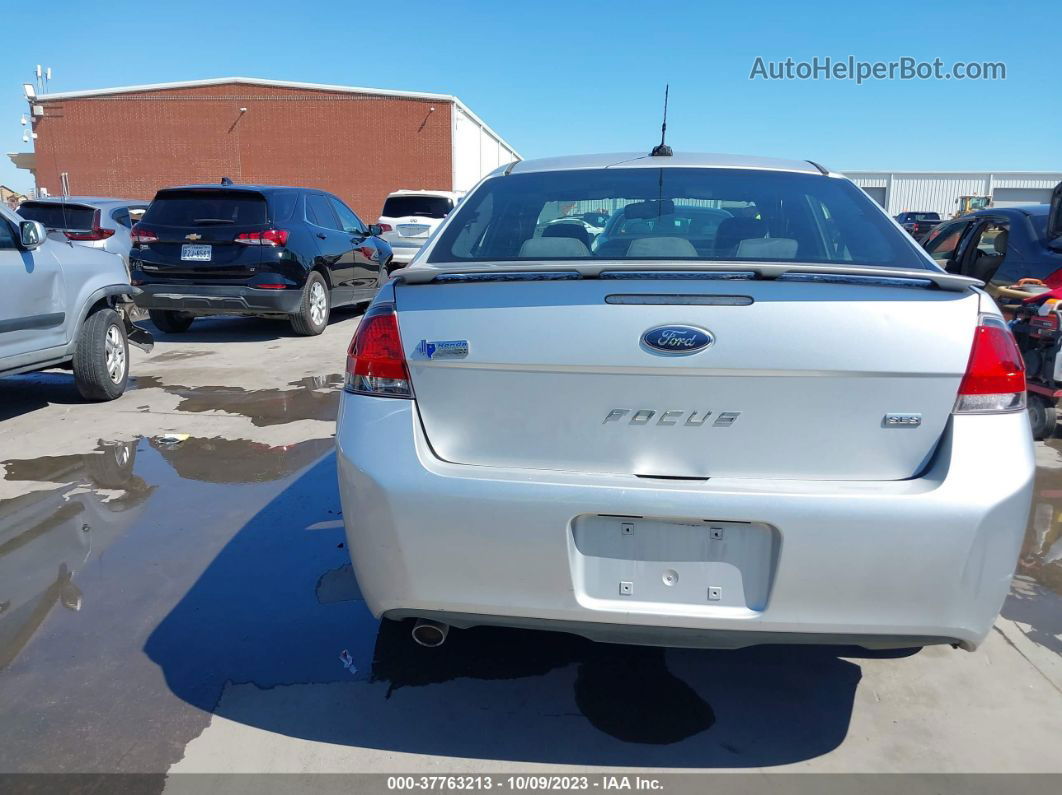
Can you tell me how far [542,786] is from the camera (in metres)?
2.14

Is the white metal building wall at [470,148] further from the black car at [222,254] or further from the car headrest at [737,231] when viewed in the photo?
the car headrest at [737,231]

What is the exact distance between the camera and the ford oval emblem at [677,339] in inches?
77.9

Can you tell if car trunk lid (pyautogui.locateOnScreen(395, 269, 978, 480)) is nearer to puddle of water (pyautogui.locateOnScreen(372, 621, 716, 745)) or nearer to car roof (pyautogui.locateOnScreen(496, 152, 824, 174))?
puddle of water (pyautogui.locateOnScreen(372, 621, 716, 745))

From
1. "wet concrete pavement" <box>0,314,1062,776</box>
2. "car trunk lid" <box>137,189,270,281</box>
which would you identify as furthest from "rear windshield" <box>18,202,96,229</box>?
"wet concrete pavement" <box>0,314,1062,776</box>

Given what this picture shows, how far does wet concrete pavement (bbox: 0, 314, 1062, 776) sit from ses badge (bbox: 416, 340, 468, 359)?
1.13 m

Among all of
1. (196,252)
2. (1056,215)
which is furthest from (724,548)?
(196,252)

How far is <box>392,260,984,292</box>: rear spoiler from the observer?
6.73 feet

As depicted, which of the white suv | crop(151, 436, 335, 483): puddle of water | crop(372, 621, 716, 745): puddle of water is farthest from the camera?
the white suv

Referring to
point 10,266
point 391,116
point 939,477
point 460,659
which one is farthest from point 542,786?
point 391,116

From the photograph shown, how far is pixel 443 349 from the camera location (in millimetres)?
2088

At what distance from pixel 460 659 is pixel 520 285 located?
1.36 metres

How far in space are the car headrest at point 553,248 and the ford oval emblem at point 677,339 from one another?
70 centimetres

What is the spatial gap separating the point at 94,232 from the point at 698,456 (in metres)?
10.7

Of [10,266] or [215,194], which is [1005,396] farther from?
[215,194]
